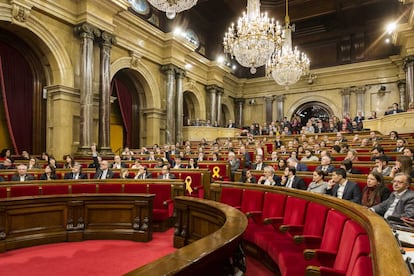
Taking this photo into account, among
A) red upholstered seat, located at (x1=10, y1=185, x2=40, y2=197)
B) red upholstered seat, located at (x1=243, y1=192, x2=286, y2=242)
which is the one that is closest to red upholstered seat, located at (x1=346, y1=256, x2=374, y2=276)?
red upholstered seat, located at (x1=243, y1=192, x2=286, y2=242)

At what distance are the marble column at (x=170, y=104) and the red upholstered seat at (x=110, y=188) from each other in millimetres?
7968

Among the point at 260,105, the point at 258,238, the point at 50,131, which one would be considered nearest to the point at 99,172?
the point at 258,238

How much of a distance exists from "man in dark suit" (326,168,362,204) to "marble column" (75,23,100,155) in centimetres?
716

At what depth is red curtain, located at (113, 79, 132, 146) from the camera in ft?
38.4

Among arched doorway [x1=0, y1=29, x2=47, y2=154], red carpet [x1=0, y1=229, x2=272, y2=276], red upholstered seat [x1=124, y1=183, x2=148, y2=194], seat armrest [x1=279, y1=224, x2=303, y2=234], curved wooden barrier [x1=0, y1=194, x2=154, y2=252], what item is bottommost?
red carpet [x1=0, y1=229, x2=272, y2=276]

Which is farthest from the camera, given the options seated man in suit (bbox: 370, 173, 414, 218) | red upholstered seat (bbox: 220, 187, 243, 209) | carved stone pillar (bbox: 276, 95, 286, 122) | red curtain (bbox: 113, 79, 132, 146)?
carved stone pillar (bbox: 276, 95, 286, 122)

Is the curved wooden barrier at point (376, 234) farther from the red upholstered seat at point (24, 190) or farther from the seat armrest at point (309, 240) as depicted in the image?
the red upholstered seat at point (24, 190)

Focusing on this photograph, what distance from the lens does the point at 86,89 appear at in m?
8.67

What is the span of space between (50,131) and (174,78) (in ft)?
18.6

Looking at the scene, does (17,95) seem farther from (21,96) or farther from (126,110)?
(126,110)

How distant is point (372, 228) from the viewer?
1.32 metres

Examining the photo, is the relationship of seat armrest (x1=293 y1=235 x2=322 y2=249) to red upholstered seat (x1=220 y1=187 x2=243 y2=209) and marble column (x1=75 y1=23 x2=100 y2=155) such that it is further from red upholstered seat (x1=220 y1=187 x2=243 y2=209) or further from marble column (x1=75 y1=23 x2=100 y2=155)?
marble column (x1=75 y1=23 x2=100 y2=155)

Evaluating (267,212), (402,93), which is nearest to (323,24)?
(402,93)

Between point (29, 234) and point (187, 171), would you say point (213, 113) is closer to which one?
point (187, 171)
